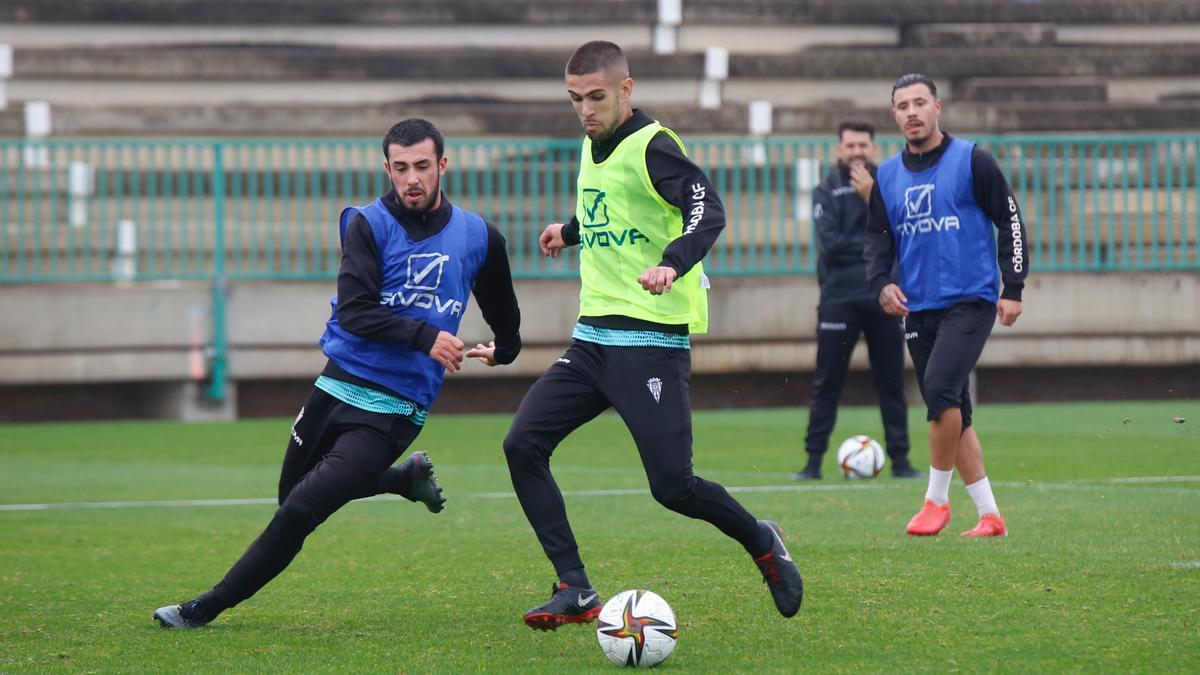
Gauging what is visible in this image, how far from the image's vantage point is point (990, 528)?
802cm

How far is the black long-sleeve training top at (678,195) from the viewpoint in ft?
18.7

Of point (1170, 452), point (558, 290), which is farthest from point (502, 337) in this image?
point (558, 290)

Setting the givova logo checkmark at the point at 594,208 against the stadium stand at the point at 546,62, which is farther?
the stadium stand at the point at 546,62

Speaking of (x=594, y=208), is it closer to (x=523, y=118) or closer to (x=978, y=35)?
(x=523, y=118)

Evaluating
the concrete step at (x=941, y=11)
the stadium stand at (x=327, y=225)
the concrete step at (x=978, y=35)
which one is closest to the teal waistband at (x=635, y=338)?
the stadium stand at (x=327, y=225)

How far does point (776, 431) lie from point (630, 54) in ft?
26.7

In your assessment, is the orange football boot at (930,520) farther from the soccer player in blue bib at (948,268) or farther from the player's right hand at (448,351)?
the player's right hand at (448,351)

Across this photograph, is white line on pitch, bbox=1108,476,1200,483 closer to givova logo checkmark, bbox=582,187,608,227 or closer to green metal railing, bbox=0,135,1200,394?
givova logo checkmark, bbox=582,187,608,227

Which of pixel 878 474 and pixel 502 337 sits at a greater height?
pixel 502 337

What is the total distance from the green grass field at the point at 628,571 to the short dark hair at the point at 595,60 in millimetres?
1943

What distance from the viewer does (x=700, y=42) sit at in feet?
74.1

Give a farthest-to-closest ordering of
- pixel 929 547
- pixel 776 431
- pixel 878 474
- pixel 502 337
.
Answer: pixel 776 431 < pixel 878 474 < pixel 929 547 < pixel 502 337

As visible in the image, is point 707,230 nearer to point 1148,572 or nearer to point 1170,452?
point 1148,572

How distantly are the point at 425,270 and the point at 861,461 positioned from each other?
541 cm
